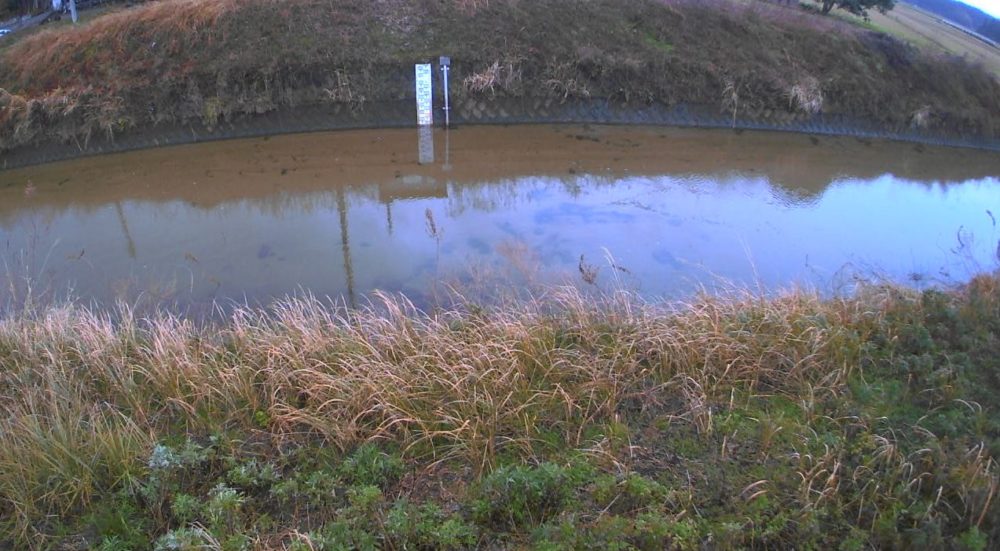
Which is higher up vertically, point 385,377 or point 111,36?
point 111,36

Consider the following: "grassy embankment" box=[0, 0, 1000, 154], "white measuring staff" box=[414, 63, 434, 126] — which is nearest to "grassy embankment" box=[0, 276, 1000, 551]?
"white measuring staff" box=[414, 63, 434, 126]

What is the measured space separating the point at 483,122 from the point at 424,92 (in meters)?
1.32

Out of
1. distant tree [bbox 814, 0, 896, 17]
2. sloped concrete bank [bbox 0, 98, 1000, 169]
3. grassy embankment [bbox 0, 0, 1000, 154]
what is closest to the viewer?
sloped concrete bank [bbox 0, 98, 1000, 169]

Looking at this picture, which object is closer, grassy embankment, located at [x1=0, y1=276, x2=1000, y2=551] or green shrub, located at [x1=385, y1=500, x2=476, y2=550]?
green shrub, located at [x1=385, y1=500, x2=476, y2=550]

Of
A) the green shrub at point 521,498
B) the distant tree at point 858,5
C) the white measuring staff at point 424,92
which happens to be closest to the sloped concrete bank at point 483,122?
the white measuring staff at point 424,92

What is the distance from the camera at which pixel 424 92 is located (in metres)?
12.4

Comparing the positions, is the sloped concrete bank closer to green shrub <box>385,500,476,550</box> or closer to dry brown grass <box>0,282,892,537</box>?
dry brown grass <box>0,282,892,537</box>

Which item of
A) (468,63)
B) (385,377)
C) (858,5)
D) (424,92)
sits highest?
(858,5)

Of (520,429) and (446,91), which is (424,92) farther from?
(520,429)

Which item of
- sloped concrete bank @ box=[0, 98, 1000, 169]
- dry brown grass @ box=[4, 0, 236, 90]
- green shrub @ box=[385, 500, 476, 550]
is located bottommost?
green shrub @ box=[385, 500, 476, 550]

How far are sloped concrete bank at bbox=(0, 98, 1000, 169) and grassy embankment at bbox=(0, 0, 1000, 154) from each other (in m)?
0.16

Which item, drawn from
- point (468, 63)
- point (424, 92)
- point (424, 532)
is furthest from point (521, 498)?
point (468, 63)

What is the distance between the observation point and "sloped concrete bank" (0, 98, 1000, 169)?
37.5 ft

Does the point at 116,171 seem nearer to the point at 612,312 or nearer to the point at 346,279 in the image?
the point at 346,279
